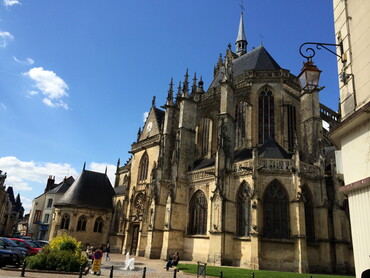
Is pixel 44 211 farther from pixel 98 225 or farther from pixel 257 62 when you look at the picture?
pixel 257 62

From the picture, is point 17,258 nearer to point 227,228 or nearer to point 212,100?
point 227,228

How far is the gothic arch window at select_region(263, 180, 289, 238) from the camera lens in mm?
17656

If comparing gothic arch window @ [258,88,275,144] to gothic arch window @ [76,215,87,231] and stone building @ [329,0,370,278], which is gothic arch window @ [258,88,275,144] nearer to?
stone building @ [329,0,370,278]

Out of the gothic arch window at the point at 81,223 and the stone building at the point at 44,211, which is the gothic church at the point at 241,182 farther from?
the stone building at the point at 44,211

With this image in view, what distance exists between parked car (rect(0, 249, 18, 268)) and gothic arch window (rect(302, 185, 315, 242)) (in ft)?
49.8

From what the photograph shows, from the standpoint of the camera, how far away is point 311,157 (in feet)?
65.9

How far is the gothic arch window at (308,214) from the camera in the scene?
1786 cm

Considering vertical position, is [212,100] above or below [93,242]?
above

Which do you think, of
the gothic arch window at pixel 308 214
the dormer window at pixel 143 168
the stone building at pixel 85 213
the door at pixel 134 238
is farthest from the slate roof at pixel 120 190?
the gothic arch window at pixel 308 214

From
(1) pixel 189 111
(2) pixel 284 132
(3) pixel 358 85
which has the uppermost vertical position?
(1) pixel 189 111

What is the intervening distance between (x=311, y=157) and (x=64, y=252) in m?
15.8

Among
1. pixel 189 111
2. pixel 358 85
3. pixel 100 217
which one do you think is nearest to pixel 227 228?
pixel 189 111

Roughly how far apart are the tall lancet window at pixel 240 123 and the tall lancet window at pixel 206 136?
289 centimetres

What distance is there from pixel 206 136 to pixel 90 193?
14392mm
